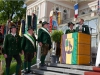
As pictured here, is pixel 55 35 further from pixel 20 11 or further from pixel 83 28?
pixel 20 11

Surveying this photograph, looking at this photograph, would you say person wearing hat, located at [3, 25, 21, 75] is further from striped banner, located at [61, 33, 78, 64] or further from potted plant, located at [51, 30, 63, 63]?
potted plant, located at [51, 30, 63, 63]

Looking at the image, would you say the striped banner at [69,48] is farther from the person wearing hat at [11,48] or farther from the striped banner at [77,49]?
the person wearing hat at [11,48]

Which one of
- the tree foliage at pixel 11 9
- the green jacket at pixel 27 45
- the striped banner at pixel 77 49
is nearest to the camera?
the striped banner at pixel 77 49

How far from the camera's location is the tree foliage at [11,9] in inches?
1564

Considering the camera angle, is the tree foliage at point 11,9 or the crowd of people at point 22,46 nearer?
the crowd of people at point 22,46

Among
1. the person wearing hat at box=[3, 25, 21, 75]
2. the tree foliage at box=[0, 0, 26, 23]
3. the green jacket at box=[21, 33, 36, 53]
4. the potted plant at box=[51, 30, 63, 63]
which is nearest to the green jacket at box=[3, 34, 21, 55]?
the person wearing hat at box=[3, 25, 21, 75]

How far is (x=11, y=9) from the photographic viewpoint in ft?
132

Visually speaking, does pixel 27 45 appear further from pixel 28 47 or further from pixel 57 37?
pixel 57 37

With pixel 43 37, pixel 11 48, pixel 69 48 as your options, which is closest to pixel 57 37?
pixel 43 37

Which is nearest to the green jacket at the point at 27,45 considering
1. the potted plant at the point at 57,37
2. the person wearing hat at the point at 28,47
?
the person wearing hat at the point at 28,47

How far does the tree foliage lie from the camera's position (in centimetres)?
3972

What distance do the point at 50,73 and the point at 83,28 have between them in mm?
2120

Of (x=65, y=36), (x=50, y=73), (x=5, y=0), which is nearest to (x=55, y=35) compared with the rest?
(x=65, y=36)

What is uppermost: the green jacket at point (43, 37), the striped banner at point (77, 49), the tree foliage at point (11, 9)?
the tree foliage at point (11, 9)
